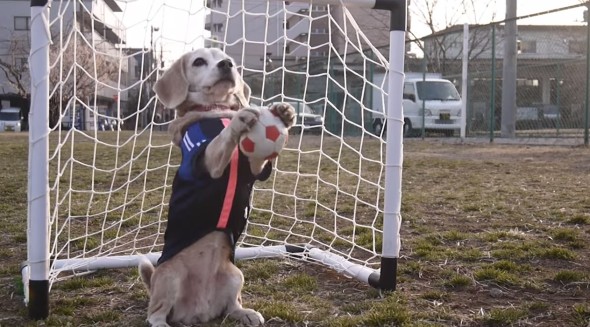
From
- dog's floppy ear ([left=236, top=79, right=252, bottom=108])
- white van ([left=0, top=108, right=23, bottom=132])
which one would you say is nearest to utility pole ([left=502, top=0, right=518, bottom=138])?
dog's floppy ear ([left=236, top=79, right=252, bottom=108])

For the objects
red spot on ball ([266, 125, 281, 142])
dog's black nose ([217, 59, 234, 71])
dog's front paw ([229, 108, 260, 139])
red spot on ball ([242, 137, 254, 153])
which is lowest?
red spot on ball ([242, 137, 254, 153])

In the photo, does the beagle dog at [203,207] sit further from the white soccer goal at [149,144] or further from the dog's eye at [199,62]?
the white soccer goal at [149,144]

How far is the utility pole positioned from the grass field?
9.15 metres

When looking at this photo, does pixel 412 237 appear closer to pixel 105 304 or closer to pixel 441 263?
pixel 441 263

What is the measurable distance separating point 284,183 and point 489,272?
169 inches

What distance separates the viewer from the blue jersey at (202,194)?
2.74 meters

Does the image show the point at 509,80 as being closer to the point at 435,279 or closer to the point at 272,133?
the point at 435,279

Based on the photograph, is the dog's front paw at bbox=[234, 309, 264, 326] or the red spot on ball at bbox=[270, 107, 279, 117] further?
the dog's front paw at bbox=[234, 309, 264, 326]

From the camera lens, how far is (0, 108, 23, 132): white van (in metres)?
40.2

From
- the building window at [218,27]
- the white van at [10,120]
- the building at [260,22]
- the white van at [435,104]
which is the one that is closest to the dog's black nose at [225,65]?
the building at [260,22]

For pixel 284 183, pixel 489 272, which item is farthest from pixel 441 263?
pixel 284 183

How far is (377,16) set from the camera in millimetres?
21328

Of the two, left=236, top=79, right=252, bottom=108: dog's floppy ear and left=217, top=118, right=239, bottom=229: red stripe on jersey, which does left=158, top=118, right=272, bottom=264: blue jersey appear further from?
left=236, top=79, right=252, bottom=108: dog's floppy ear

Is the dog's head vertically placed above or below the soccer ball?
above
